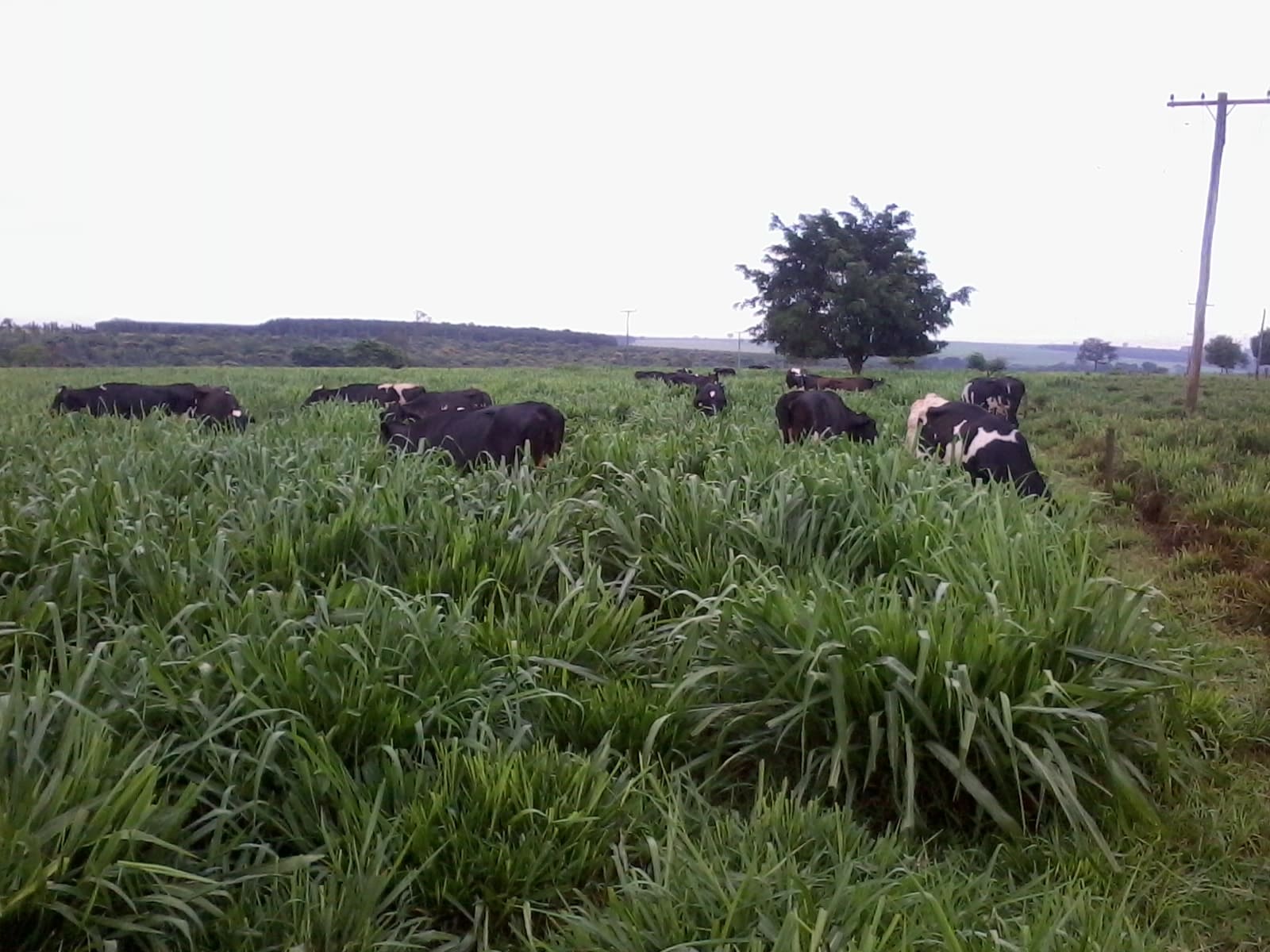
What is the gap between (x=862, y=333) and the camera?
108ft

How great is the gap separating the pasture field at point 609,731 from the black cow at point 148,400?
290 inches

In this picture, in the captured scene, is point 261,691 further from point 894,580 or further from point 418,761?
point 894,580

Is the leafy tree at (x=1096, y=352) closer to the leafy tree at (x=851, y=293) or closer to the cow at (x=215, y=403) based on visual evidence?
the leafy tree at (x=851, y=293)

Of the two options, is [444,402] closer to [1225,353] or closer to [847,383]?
[847,383]

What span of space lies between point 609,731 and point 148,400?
1137 centimetres

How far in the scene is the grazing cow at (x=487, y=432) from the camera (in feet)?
20.4

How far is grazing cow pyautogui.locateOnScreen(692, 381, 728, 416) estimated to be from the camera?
11523mm

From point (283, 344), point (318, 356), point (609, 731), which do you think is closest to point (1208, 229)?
point (609, 731)

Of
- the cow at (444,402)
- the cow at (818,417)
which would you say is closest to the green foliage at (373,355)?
the cow at (444,402)

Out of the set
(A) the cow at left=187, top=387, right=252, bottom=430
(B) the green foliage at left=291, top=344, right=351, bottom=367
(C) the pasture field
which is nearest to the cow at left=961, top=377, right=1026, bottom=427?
(C) the pasture field

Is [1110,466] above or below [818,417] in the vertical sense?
below

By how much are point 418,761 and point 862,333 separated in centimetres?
3305

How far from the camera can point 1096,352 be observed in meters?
63.5

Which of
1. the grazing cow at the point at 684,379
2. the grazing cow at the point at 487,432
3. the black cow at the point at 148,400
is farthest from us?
the grazing cow at the point at 684,379
